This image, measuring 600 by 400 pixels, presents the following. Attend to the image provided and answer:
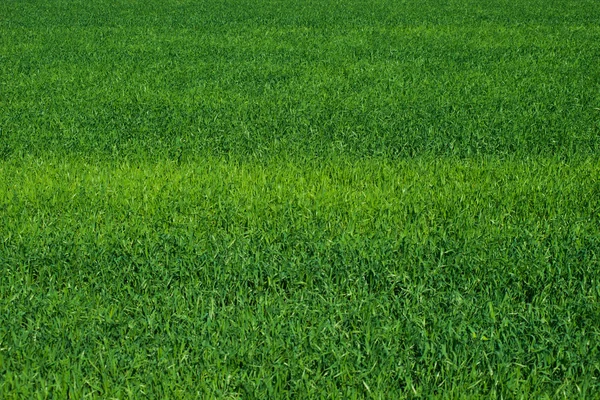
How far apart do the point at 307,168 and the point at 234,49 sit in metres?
6.84

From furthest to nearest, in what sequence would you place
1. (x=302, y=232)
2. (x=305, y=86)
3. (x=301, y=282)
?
(x=305, y=86) → (x=302, y=232) → (x=301, y=282)

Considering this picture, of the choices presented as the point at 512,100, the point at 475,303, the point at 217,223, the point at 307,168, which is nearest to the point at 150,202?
the point at 217,223

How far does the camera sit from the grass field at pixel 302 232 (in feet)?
10.4

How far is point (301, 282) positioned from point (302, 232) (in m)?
0.67

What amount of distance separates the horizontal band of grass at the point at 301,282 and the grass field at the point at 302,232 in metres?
0.02

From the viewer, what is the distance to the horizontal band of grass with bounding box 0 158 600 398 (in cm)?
311

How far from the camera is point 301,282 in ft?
12.8

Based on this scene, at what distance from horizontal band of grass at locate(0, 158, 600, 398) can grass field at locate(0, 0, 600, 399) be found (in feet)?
0.05

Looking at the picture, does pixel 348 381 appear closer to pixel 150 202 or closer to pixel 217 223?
pixel 217 223

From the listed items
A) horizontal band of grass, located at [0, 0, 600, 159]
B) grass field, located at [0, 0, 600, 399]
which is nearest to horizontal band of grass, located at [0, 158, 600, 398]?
grass field, located at [0, 0, 600, 399]

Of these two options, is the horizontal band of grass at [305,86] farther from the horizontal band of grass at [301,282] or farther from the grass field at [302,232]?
the horizontal band of grass at [301,282]

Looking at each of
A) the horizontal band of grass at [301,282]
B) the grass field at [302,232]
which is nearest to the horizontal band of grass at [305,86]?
the grass field at [302,232]

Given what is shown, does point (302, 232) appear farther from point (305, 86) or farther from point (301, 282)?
point (305, 86)

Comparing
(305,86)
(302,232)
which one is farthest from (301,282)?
(305,86)
